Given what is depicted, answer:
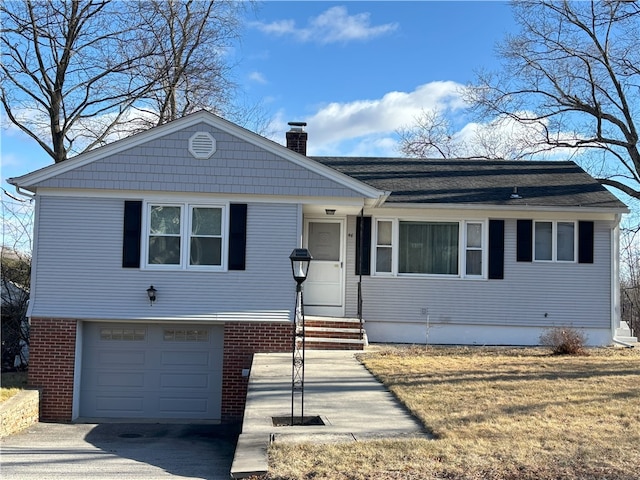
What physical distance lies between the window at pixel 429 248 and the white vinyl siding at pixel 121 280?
129 inches

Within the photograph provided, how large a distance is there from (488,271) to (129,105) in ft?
48.6

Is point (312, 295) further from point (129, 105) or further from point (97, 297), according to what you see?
point (129, 105)

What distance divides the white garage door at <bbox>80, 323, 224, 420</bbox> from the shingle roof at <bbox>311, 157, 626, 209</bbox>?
5378mm

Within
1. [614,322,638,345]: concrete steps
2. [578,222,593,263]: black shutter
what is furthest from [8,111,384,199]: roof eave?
[614,322,638,345]: concrete steps

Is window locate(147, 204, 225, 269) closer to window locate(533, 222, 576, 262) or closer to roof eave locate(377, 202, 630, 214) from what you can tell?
roof eave locate(377, 202, 630, 214)

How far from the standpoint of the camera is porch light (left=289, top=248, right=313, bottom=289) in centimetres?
750

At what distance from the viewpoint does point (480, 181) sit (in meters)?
15.3

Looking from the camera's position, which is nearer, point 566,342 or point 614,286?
point 566,342

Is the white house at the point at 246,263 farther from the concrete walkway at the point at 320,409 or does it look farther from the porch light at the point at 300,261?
the porch light at the point at 300,261

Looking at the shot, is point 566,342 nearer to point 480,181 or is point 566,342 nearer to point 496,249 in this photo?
point 496,249

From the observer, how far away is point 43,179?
38.7ft

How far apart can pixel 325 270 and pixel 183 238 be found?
347cm

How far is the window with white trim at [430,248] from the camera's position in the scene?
1397 cm

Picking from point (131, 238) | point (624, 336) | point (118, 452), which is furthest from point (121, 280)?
point (624, 336)
